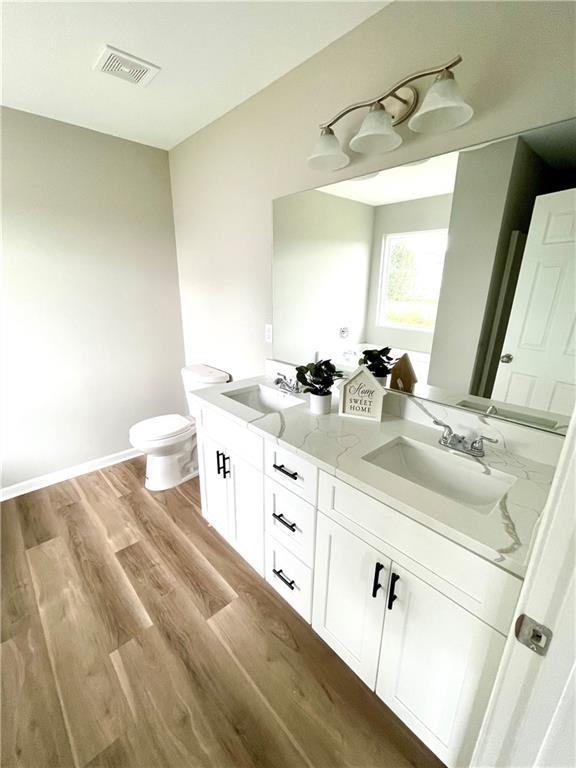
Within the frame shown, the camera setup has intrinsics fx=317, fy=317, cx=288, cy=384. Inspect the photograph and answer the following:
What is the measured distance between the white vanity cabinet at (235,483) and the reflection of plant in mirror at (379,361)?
62 centimetres

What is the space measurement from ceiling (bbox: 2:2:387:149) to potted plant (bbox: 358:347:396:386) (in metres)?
1.29

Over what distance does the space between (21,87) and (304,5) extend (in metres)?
1.51

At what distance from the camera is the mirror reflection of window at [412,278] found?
1263mm

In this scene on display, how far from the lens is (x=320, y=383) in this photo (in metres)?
1.46

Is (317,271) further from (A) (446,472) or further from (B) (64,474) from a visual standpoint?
(B) (64,474)

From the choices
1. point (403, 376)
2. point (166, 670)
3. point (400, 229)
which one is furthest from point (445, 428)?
point (166, 670)

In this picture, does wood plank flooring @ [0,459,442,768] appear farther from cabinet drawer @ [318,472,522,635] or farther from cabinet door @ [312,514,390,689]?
cabinet drawer @ [318,472,522,635]

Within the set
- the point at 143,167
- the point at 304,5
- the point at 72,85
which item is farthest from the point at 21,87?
the point at 304,5

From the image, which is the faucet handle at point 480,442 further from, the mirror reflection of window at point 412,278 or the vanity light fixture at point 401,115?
the vanity light fixture at point 401,115

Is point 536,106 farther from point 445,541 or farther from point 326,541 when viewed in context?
point 326,541

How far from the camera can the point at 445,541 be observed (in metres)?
0.80

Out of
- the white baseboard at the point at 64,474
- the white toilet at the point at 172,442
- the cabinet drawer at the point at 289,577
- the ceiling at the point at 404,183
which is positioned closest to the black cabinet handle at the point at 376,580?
the cabinet drawer at the point at 289,577

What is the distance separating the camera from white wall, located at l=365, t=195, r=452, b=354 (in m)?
1.22

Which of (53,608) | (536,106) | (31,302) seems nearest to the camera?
(536,106)
